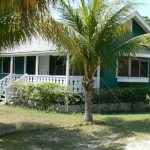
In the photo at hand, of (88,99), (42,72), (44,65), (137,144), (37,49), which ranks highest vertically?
(37,49)

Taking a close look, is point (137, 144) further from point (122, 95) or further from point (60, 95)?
point (122, 95)

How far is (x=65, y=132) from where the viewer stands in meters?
13.9

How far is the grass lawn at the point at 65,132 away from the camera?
11750mm

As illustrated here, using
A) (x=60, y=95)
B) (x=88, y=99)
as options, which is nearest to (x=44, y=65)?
(x=60, y=95)

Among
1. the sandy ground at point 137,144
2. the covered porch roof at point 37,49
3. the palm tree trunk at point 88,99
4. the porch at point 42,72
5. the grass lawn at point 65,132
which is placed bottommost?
the sandy ground at point 137,144

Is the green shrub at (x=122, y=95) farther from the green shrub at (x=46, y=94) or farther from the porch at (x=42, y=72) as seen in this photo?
the green shrub at (x=46, y=94)

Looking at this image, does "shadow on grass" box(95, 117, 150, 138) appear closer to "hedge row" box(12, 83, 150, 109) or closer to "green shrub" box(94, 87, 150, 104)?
"hedge row" box(12, 83, 150, 109)

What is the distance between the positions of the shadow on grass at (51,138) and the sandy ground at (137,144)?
282mm

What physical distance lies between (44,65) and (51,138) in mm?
13865

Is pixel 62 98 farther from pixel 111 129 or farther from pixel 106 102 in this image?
pixel 111 129

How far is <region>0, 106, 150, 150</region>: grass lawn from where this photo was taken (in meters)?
11.8

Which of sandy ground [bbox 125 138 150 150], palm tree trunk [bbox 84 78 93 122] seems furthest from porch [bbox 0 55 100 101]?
sandy ground [bbox 125 138 150 150]

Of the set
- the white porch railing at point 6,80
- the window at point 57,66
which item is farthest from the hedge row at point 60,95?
the window at point 57,66

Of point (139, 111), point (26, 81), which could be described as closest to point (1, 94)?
point (26, 81)
